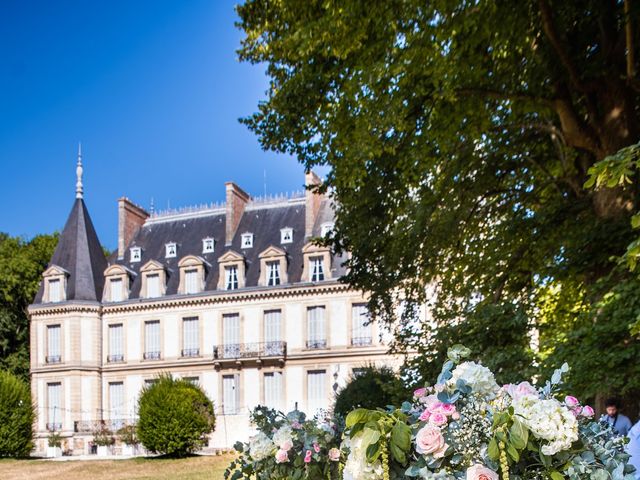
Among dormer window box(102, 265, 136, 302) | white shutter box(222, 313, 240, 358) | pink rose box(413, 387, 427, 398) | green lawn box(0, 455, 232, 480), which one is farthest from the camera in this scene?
dormer window box(102, 265, 136, 302)

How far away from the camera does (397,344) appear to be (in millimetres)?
13617

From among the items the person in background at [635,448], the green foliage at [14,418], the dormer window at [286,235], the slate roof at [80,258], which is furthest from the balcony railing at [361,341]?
the person in background at [635,448]

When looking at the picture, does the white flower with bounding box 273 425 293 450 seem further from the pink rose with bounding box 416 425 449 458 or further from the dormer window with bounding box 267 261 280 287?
the dormer window with bounding box 267 261 280 287

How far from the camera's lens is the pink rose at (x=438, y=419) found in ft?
9.65

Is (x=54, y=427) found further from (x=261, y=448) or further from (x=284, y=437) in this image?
(x=284, y=437)

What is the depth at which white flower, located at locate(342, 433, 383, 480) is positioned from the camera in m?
3.01

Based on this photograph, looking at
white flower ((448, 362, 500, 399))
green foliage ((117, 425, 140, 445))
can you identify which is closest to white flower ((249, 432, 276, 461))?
white flower ((448, 362, 500, 399))

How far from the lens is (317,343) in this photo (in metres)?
39.0

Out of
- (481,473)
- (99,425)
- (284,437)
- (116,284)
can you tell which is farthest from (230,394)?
(481,473)

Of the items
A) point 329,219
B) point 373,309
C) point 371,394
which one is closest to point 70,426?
point 329,219

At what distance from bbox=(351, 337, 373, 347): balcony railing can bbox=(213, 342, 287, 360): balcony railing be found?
3.78m

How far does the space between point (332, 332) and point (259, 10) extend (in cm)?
2851

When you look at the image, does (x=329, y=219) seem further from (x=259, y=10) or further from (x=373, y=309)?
(x=259, y=10)

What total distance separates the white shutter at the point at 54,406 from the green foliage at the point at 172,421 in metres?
13.9
